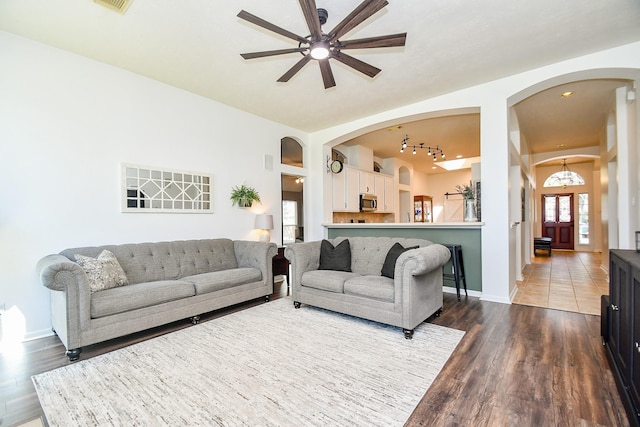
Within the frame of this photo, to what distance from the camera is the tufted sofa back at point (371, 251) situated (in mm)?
3609

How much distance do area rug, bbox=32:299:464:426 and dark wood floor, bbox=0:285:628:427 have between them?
13 centimetres

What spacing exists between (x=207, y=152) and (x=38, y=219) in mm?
2111

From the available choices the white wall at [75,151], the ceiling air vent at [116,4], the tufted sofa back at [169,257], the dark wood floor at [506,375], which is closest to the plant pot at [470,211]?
the dark wood floor at [506,375]

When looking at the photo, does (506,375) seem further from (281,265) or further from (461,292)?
(281,265)

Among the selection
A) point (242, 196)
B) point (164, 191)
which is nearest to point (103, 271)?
point (164, 191)

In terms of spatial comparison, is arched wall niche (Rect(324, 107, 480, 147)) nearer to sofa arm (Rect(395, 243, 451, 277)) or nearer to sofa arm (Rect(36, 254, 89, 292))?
sofa arm (Rect(395, 243, 451, 277))

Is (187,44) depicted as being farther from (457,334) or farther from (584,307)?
(584,307)

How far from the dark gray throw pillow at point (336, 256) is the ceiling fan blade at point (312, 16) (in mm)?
2431

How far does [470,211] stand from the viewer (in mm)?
4363

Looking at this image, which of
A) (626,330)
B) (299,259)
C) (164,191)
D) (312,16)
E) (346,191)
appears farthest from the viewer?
(346,191)

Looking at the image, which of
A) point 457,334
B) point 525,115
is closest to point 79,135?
point 457,334

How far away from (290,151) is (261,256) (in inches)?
142

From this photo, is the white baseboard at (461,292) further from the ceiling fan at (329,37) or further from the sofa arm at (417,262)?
the ceiling fan at (329,37)

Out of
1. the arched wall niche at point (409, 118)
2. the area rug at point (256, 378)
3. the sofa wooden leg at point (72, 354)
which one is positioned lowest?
the area rug at point (256, 378)
